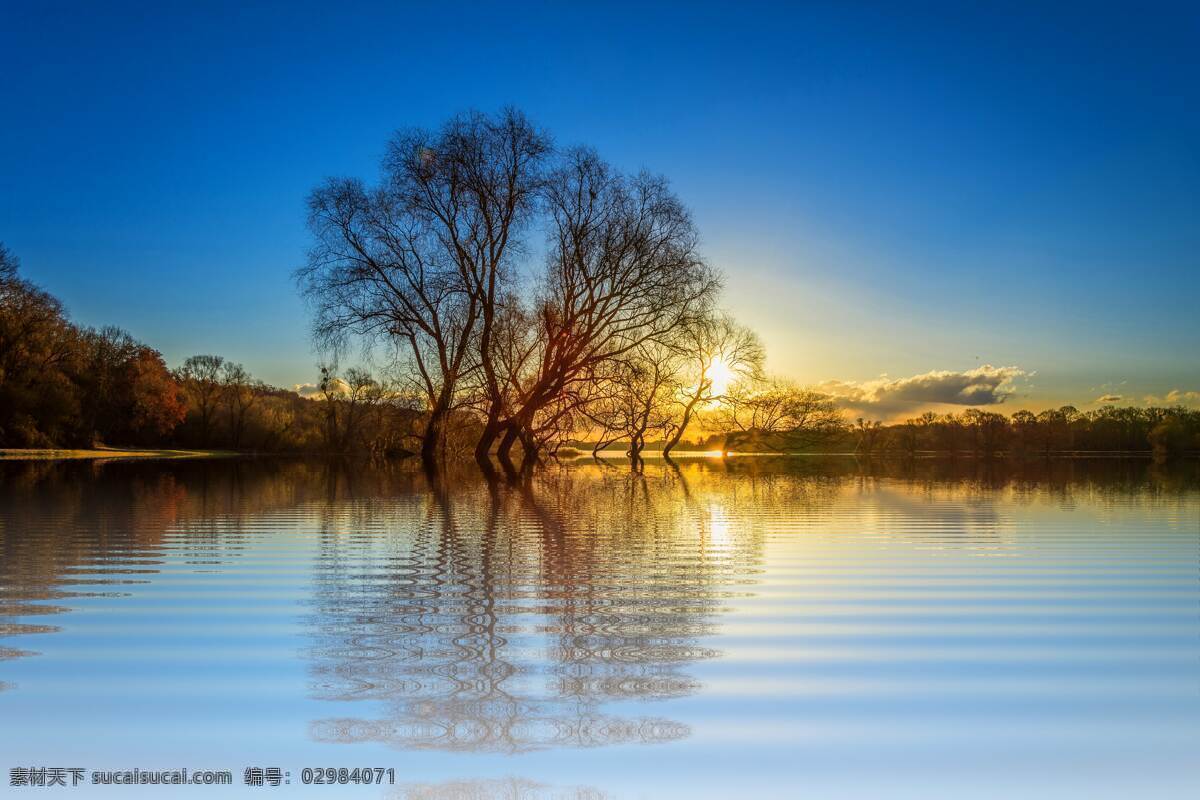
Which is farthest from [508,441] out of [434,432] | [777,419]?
[777,419]

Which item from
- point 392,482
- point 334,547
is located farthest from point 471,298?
point 334,547

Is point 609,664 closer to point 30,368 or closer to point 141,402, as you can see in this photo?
point 30,368

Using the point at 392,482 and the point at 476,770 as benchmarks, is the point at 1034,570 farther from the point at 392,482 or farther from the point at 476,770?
the point at 392,482

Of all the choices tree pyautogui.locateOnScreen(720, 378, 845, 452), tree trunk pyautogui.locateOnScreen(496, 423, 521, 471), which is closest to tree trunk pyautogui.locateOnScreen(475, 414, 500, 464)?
tree trunk pyautogui.locateOnScreen(496, 423, 521, 471)

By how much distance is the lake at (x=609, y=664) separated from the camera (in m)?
2.39

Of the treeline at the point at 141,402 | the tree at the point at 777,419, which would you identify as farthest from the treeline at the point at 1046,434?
the treeline at the point at 141,402

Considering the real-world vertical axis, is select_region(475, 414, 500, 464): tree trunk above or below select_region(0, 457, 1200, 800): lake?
above

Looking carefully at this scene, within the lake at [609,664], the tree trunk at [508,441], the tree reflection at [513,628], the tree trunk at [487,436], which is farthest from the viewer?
the tree trunk at [508,441]

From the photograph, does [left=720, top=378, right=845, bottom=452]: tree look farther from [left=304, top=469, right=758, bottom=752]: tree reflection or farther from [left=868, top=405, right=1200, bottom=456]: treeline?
[left=304, top=469, right=758, bottom=752]: tree reflection

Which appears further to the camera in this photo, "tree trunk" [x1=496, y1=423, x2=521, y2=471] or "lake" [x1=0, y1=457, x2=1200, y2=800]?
"tree trunk" [x1=496, y1=423, x2=521, y2=471]

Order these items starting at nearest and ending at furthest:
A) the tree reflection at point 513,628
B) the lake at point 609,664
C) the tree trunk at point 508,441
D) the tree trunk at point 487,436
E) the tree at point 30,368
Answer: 1. the lake at point 609,664
2. the tree reflection at point 513,628
3. the tree trunk at point 487,436
4. the tree trunk at point 508,441
5. the tree at point 30,368

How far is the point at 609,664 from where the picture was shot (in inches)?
130

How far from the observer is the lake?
2389 mm

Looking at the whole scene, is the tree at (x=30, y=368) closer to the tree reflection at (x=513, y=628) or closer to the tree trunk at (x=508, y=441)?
the tree trunk at (x=508, y=441)
